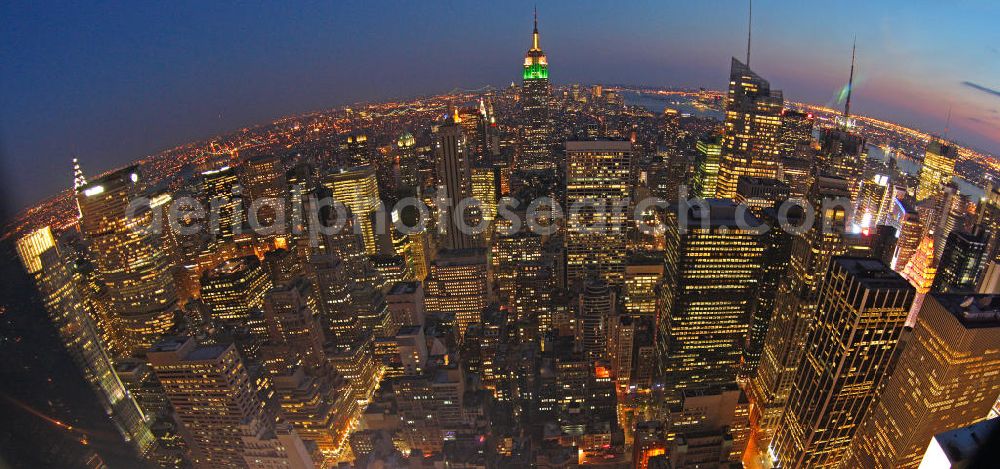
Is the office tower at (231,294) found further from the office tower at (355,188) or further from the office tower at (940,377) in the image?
the office tower at (940,377)

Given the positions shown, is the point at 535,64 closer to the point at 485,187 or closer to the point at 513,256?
the point at 485,187

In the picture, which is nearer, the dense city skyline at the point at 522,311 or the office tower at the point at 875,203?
the dense city skyline at the point at 522,311

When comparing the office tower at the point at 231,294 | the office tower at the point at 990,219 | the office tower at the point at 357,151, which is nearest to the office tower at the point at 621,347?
the office tower at the point at 990,219

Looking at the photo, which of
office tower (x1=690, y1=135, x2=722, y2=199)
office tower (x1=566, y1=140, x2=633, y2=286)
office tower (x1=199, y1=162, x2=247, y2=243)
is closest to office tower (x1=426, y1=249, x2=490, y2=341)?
office tower (x1=566, y1=140, x2=633, y2=286)

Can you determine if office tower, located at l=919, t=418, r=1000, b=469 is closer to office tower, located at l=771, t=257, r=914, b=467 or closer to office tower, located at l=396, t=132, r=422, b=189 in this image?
office tower, located at l=771, t=257, r=914, b=467

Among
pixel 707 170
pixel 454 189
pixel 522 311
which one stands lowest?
pixel 522 311

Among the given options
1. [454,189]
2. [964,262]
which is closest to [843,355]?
[964,262]
